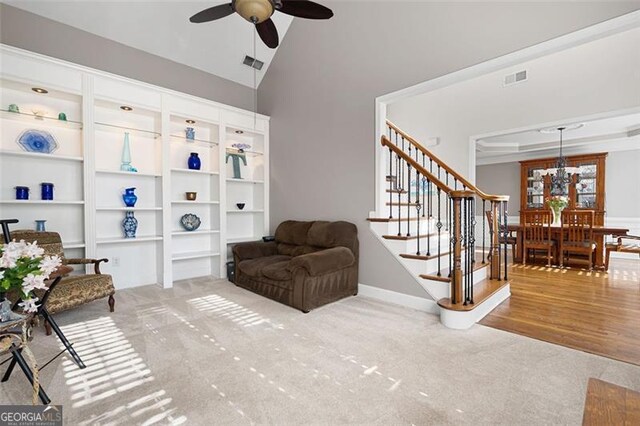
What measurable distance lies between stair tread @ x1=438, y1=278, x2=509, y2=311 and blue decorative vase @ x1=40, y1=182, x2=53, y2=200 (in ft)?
14.6

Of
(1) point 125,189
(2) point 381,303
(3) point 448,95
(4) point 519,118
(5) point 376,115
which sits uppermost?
(3) point 448,95

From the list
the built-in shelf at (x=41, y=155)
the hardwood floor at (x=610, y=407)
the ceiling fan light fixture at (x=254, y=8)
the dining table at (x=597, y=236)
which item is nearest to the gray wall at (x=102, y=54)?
the built-in shelf at (x=41, y=155)

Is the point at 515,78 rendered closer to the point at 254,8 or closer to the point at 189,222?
the point at 254,8

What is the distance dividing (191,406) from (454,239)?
248 centimetres

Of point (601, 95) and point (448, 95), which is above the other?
point (448, 95)

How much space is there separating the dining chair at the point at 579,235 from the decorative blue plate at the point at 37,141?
7.89 m

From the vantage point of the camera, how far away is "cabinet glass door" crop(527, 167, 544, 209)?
7723 mm

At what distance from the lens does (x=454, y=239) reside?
2.83 metres

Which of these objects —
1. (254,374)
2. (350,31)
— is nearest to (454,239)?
(254,374)

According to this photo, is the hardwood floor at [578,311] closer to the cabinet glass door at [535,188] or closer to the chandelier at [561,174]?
the chandelier at [561,174]

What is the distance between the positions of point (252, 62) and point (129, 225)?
3.24m

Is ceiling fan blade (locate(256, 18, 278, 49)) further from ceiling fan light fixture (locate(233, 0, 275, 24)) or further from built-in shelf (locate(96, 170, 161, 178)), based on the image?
built-in shelf (locate(96, 170, 161, 178))

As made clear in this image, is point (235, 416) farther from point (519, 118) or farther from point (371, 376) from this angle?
point (519, 118)

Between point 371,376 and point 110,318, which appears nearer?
point 371,376
